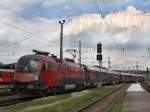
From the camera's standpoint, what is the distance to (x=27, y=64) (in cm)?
3441

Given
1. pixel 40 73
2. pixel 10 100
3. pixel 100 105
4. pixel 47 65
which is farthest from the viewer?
pixel 47 65

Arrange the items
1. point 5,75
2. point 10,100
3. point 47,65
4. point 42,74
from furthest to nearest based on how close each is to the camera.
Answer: point 5,75 → point 47,65 → point 42,74 → point 10,100

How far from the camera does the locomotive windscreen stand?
3406 centimetres

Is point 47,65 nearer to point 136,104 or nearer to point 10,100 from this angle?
point 10,100

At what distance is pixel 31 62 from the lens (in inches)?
1362

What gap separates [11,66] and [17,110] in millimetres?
38077

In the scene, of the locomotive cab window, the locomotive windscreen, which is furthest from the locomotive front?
the locomotive cab window

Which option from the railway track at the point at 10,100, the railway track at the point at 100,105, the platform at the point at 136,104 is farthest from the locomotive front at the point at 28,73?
the platform at the point at 136,104

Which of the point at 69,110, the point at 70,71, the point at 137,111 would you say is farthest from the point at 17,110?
the point at 70,71

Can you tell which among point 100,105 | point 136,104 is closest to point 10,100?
point 100,105

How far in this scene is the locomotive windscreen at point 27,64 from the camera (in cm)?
3406

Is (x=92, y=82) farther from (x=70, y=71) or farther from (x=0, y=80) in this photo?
(x=70, y=71)

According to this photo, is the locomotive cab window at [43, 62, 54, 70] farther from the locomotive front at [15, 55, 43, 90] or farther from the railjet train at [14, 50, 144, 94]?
the locomotive front at [15, 55, 43, 90]

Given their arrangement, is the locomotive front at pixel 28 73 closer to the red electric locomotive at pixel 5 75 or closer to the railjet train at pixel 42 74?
the railjet train at pixel 42 74
